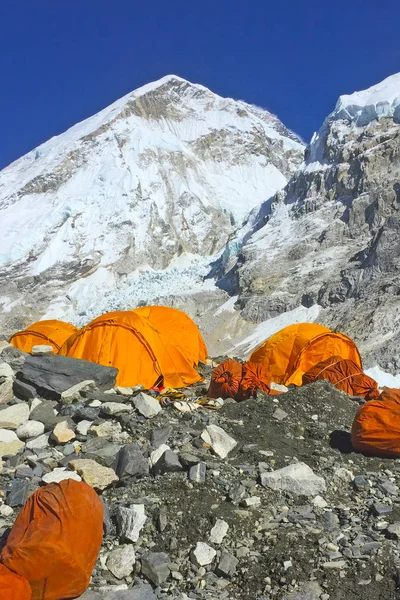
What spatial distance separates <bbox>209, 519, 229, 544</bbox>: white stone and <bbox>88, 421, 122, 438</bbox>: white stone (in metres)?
2.31

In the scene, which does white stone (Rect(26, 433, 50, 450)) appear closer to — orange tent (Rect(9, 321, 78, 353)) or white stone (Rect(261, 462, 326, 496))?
white stone (Rect(261, 462, 326, 496))

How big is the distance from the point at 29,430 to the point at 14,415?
0.57m

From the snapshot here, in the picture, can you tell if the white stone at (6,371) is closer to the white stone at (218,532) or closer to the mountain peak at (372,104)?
the white stone at (218,532)

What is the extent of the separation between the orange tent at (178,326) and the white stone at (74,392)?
6489 millimetres

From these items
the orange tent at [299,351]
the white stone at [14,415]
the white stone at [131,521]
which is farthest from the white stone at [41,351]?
the orange tent at [299,351]

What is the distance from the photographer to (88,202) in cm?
11525

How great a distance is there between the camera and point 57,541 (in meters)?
3.82

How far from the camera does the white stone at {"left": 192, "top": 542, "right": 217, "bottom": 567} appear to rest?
171 inches

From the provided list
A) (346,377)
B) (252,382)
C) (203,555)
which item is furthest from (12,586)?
(346,377)

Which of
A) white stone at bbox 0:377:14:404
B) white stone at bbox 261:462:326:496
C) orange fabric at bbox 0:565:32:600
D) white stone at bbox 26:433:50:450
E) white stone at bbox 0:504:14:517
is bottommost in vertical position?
white stone at bbox 261:462:326:496

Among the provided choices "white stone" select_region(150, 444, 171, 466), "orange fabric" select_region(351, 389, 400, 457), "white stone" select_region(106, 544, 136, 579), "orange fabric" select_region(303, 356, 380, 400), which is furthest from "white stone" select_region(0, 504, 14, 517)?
"orange fabric" select_region(303, 356, 380, 400)

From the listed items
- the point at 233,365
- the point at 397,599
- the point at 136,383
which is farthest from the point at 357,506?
the point at 136,383

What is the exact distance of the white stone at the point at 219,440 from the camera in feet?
20.5

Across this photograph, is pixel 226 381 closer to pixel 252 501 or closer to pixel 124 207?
pixel 252 501
